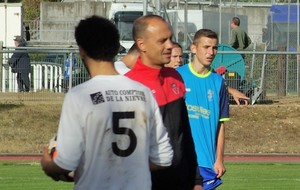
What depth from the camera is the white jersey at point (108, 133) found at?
5.57 metres

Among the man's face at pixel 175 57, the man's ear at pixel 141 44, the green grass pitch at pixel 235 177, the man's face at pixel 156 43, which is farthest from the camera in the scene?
the green grass pitch at pixel 235 177

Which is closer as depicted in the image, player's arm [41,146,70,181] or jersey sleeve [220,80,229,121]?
player's arm [41,146,70,181]

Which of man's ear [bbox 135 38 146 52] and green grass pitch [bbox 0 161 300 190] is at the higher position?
man's ear [bbox 135 38 146 52]

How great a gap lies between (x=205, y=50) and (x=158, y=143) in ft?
11.4

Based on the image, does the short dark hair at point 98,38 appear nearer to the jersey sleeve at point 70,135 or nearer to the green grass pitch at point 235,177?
the jersey sleeve at point 70,135

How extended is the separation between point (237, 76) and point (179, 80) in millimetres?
18036

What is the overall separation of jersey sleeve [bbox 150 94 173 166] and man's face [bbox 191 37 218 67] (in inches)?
131

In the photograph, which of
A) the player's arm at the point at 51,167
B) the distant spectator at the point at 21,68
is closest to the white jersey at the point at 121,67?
the player's arm at the point at 51,167

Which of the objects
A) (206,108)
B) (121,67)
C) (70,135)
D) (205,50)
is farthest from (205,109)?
(70,135)

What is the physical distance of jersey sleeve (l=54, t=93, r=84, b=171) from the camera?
5547 mm

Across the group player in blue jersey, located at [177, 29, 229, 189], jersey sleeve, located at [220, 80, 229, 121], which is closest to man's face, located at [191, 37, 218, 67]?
player in blue jersey, located at [177, 29, 229, 189]

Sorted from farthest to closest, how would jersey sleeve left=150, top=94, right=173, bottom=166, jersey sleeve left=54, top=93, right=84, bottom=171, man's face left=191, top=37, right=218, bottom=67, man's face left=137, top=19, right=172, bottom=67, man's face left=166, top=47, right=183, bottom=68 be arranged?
man's face left=166, top=47, right=183, bottom=68, man's face left=191, top=37, right=218, bottom=67, man's face left=137, top=19, right=172, bottom=67, jersey sleeve left=150, top=94, right=173, bottom=166, jersey sleeve left=54, top=93, right=84, bottom=171

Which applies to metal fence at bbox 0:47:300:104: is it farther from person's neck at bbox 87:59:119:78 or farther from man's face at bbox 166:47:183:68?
person's neck at bbox 87:59:119:78

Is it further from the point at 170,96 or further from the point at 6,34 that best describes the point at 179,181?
the point at 6,34
